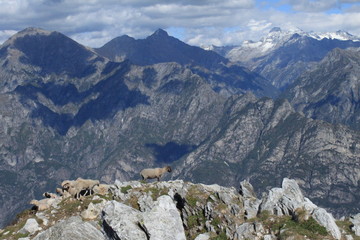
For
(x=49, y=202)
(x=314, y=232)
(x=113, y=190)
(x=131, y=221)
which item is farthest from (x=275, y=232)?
(x=49, y=202)

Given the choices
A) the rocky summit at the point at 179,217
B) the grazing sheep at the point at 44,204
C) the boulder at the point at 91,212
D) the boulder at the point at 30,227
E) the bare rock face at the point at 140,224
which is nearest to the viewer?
the bare rock face at the point at 140,224

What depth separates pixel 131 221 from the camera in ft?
133

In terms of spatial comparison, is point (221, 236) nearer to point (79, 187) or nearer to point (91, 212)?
point (91, 212)

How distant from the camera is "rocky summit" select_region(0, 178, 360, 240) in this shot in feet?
133

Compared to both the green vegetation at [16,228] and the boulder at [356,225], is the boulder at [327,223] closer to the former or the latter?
the boulder at [356,225]

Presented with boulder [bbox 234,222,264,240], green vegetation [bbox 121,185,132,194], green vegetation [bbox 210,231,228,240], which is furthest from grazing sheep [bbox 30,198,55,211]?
boulder [bbox 234,222,264,240]

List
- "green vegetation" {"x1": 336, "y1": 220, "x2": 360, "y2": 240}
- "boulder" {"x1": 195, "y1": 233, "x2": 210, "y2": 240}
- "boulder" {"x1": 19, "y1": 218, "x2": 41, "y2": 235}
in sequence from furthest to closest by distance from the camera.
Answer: "boulder" {"x1": 19, "y1": 218, "x2": 41, "y2": 235} < "boulder" {"x1": 195, "y1": 233, "x2": 210, "y2": 240} < "green vegetation" {"x1": 336, "y1": 220, "x2": 360, "y2": 240}

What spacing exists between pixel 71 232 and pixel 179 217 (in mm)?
11051

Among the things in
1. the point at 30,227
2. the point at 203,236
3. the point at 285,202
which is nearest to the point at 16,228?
the point at 30,227

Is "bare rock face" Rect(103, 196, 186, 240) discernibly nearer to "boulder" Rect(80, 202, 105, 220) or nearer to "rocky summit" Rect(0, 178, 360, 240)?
"rocky summit" Rect(0, 178, 360, 240)

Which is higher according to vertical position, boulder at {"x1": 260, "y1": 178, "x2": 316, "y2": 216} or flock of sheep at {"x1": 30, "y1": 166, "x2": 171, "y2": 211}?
boulder at {"x1": 260, "y1": 178, "x2": 316, "y2": 216}

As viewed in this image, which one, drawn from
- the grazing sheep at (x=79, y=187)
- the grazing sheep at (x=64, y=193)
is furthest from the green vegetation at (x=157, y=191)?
the grazing sheep at (x=64, y=193)

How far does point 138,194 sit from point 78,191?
11.1 m

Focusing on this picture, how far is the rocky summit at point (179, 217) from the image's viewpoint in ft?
133
